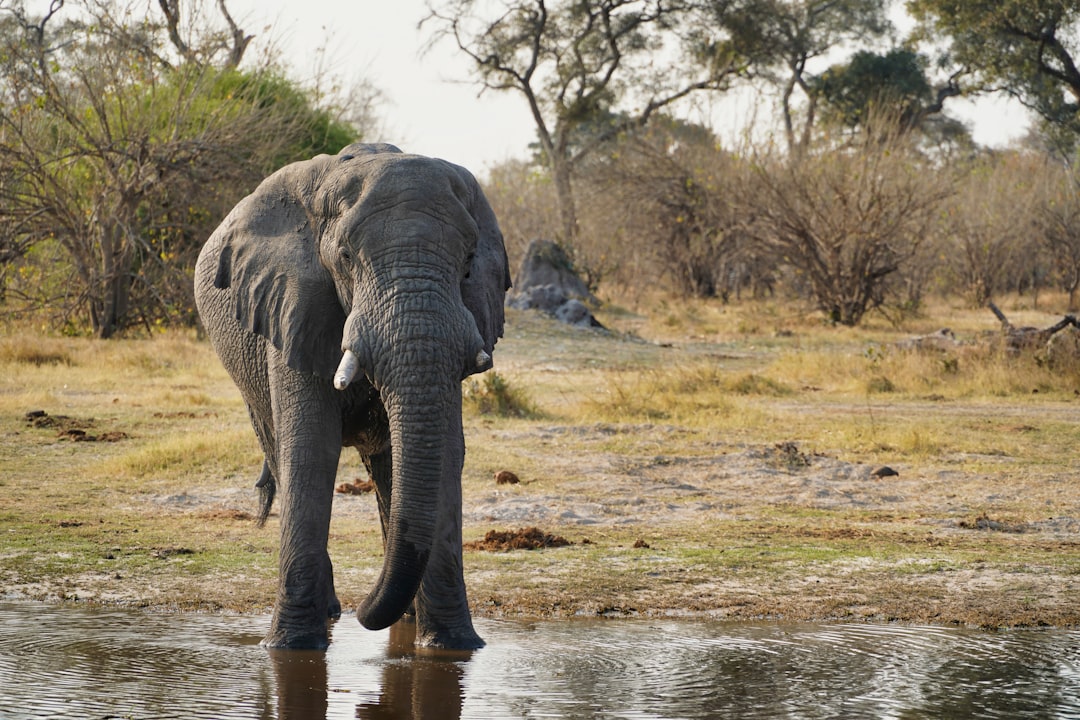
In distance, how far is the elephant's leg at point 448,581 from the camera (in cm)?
518

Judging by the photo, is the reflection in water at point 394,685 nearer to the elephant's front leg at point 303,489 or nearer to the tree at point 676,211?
the elephant's front leg at point 303,489

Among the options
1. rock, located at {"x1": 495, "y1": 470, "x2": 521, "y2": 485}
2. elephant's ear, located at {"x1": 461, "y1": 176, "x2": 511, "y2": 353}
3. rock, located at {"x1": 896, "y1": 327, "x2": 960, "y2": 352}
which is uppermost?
elephant's ear, located at {"x1": 461, "y1": 176, "x2": 511, "y2": 353}

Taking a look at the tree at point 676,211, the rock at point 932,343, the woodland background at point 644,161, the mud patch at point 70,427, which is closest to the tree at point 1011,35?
the woodland background at point 644,161

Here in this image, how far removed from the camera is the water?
4.86m

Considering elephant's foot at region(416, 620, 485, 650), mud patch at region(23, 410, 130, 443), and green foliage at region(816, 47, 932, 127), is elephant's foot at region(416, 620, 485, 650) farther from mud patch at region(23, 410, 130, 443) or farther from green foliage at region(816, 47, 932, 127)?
green foliage at region(816, 47, 932, 127)

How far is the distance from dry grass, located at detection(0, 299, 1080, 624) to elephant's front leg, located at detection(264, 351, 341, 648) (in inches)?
46.3

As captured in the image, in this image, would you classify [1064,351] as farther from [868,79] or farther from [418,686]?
[868,79]

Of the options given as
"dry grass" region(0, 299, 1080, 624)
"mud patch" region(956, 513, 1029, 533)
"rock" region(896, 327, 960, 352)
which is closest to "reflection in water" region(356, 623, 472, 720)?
"dry grass" region(0, 299, 1080, 624)

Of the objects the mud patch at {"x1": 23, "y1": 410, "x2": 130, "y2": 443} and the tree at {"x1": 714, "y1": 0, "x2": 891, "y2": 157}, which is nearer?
the mud patch at {"x1": 23, "y1": 410, "x2": 130, "y2": 443}

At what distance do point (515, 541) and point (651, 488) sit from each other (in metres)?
2.18

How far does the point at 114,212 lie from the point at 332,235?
15.1 m

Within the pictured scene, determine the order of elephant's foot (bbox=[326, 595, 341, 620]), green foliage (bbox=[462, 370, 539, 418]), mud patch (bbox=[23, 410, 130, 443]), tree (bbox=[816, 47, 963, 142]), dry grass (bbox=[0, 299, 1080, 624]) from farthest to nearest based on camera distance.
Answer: tree (bbox=[816, 47, 963, 142])
green foliage (bbox=[462, 370, 539, 418])
mud patch (bbox=[23, 410, 130, 443])
dry grass (bbox=[0, 299, 1080, 624])
elephant's foot (bbox=[326, 595, 341, 620])

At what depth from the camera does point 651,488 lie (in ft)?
32.2

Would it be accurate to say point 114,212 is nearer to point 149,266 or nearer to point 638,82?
point 149,266
